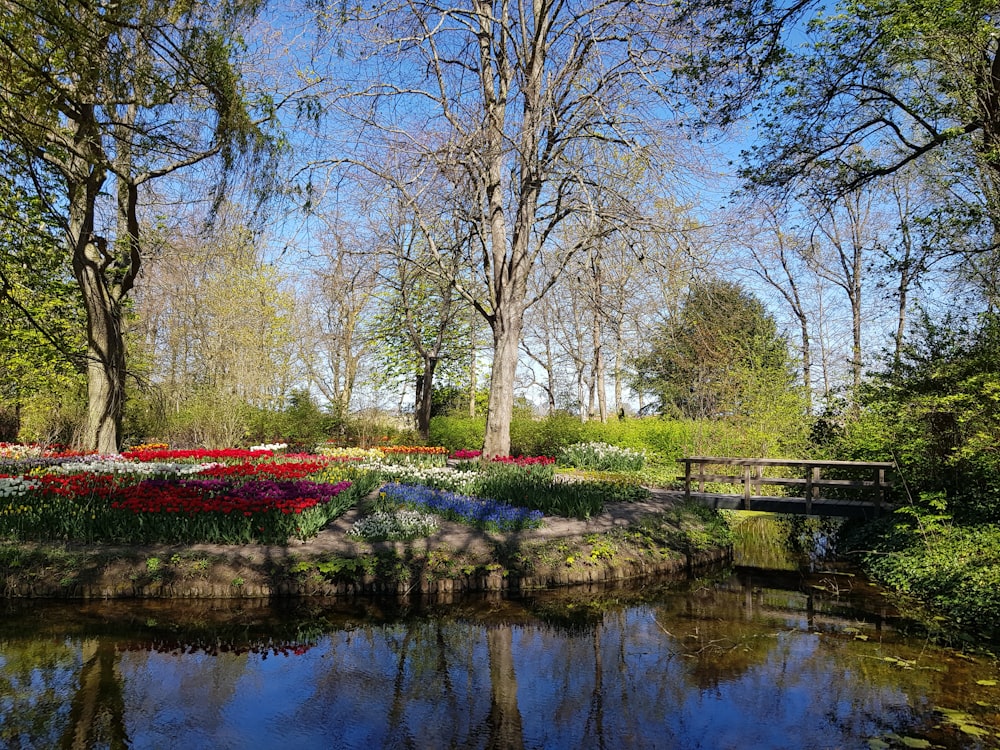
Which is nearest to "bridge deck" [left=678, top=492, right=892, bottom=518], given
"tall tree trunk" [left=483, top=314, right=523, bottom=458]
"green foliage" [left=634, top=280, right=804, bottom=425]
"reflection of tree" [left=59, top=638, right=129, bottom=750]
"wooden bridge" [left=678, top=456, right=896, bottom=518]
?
"wooden bridge" [left=678, top=456, right=896, bottom=518]

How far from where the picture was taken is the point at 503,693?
14.8ft

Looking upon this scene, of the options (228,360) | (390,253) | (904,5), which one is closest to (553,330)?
(228,360)

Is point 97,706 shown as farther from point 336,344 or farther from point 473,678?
point 336,344

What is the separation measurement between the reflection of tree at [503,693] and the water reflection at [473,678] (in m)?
0.02

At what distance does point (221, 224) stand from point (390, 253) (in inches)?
302

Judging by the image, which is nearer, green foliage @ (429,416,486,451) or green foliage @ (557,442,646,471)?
green foliage @ (557,442,646,471)

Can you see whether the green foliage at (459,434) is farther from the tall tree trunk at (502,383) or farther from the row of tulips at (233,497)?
the row of tulips at (233,497)

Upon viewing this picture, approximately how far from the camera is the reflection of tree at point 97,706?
360 centimetres

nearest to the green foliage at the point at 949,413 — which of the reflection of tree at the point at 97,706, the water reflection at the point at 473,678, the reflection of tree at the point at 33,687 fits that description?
the water reflection at the point at 473,678

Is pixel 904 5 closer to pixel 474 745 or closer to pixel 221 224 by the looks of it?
pixel 221 224

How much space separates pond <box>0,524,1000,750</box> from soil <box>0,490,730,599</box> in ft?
0.70

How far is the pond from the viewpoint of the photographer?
384cm

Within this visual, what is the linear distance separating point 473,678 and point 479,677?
0.16 ft

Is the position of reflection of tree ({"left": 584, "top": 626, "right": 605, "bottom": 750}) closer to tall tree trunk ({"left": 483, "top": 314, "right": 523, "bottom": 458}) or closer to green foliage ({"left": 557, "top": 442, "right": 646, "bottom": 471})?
tall tree trunk ({"left": 483, "top": 314, "right": 523, "bottom": 458})
